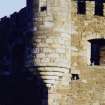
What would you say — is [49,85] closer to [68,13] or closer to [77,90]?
[77,90]

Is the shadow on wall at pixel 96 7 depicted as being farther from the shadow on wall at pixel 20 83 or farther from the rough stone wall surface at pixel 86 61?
the shadow on wall at pixel 20 83

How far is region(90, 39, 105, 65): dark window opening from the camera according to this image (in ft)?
62.0

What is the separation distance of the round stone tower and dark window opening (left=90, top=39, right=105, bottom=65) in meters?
1.26

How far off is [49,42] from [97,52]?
2.16 meters

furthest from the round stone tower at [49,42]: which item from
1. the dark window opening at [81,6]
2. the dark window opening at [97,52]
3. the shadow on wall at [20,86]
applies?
the dark window opening at [97,52]

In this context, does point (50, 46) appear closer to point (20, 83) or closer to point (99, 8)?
point (20, 83)

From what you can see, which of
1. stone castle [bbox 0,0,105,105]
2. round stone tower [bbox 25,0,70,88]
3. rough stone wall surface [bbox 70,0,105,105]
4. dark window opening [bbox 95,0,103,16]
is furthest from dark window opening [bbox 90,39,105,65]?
round stone tower [bbox 25,0,70,88]

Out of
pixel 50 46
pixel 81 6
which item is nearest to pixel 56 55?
pixel 50 46

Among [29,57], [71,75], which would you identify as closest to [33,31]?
[29,57]

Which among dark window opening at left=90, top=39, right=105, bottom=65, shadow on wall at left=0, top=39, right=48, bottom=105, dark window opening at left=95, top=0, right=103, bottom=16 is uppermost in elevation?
dark window opening at left=95, top=0, right=103, bottom=16

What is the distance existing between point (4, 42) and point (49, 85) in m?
3.42

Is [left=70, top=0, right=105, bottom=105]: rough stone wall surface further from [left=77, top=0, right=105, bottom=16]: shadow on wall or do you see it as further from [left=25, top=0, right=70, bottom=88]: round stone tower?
[left=25, top=0, right=70, bottom=88]: round stone tower

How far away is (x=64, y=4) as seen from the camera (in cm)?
1814

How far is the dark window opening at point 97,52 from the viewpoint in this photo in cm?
1891
